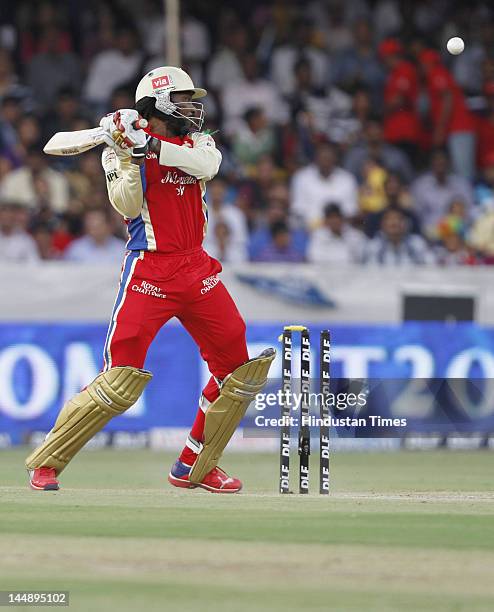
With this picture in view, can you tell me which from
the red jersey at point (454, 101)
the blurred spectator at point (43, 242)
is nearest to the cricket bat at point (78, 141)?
the blurred spectator at point (43, 242)

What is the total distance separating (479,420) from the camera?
13469mm

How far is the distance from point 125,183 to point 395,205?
27.7 ft

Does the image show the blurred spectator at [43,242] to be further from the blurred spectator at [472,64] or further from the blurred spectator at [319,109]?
the blurred spectator at [472,64]

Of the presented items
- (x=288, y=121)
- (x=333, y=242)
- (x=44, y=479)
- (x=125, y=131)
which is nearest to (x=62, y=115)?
(x=288, y=121)

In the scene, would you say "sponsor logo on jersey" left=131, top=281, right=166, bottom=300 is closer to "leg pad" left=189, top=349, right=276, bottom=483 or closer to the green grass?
"leg pad" left=189, top=349, right=276, bottom=483

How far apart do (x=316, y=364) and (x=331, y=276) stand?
3.73ft

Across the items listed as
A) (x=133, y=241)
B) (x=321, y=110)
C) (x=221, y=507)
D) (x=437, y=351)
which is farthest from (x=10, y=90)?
(x=221, y=507)

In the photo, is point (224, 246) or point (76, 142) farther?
point (224, 246)

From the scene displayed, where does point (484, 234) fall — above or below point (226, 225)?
below

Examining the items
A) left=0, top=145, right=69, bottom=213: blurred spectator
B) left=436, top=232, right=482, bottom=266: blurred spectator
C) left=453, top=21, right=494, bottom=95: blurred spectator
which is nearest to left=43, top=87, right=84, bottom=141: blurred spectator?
left=0, top=145, right=69, bottom=213: blurred spectator

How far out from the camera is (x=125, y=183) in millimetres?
8594

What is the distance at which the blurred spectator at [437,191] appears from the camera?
17688 millimetres

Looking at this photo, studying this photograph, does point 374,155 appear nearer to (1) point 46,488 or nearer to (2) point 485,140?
(2) point 485,140

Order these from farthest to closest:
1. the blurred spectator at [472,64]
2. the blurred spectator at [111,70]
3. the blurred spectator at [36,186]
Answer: the blurred spectator at [472,64] < the blurred spectator at [111,70] < the blurred spectator at [36,186]
